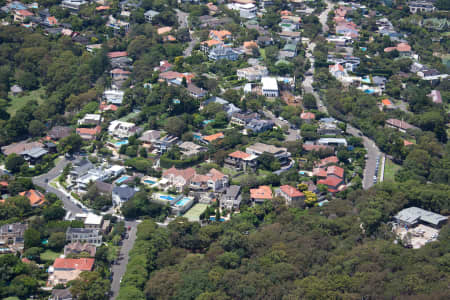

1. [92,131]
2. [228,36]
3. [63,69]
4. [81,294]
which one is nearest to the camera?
[81,294]

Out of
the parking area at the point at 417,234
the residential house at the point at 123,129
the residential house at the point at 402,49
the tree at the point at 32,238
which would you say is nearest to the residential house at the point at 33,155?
the residential house at the point at 123,129

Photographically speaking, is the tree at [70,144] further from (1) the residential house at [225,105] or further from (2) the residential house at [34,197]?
(1) the residential house at [225,105]

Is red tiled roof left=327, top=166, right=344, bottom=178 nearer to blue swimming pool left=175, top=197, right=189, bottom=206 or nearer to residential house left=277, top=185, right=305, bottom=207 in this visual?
residential house left=277, top=185, right=305, bottom=207

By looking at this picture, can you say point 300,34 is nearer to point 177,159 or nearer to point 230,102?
point 230,102

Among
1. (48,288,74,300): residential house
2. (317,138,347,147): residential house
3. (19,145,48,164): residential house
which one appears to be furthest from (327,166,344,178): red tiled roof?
(19,145,48,164): residential house

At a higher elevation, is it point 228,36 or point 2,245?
point 228,36

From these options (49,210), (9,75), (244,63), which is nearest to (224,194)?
(49,210)

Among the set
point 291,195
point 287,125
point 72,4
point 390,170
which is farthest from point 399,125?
point 72,4
